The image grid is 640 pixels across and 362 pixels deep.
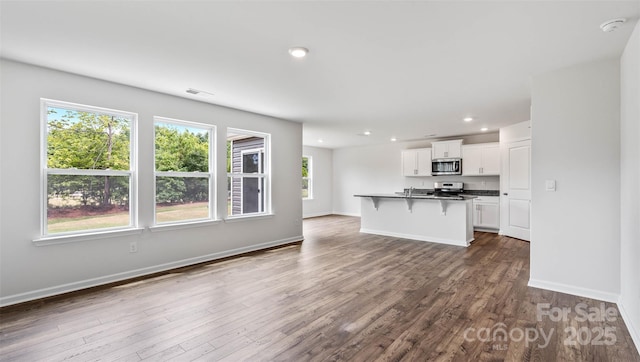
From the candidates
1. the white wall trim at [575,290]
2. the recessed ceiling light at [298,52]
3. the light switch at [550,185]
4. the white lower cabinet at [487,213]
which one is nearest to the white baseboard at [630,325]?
the white wall trim at [575,290]

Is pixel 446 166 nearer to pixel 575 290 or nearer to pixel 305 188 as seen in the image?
pixel 305 188

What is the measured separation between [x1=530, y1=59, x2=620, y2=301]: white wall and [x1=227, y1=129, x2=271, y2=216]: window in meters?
4.14

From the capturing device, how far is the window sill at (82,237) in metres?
3.18

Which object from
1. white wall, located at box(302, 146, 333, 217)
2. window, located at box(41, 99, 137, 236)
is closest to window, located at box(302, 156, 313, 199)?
white wall, located at box(302, 146, 333, 217)

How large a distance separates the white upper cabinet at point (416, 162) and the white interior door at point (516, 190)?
1908 millimetres

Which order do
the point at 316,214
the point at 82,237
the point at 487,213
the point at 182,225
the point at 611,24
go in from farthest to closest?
the point at 316,214, the point at 487,213, the point at 182,225, the point at 82,237, the point at 611,24

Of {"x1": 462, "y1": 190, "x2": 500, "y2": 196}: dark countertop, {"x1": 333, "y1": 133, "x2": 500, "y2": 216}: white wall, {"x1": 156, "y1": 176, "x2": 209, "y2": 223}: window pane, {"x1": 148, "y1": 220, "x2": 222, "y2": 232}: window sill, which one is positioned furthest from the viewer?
{"x1": 333, "y1": 133, "x2": 500, "y2": 216}: white wall

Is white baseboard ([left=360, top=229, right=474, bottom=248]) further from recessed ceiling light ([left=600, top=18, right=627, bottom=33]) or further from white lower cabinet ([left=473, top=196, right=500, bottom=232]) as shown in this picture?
recessed ceiling light ([left=600, top=18, right=627, bottom=33])

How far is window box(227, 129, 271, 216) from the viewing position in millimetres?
5125

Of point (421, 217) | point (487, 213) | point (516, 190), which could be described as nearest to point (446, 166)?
point (487, 213)

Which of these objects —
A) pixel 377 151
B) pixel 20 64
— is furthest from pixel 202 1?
pixel 377 151

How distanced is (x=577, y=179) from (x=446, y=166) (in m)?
4.70

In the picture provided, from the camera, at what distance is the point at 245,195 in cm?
540

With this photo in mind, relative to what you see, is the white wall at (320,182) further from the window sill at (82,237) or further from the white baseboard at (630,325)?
the white baseboard at (630,325)
